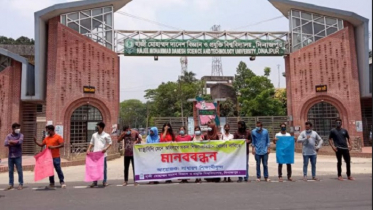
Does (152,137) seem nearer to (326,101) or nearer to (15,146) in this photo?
(15,146)

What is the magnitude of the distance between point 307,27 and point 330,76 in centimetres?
390

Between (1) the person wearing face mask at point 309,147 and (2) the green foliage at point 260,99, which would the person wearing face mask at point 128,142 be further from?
(2) the green foliage at point 260,99

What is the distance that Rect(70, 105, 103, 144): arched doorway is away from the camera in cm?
1956

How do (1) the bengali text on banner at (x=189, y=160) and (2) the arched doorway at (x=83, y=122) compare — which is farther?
(2) the arched doorway at (x=83, y=122)

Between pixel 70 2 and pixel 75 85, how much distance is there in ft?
16.3

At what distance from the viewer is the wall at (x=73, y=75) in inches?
726

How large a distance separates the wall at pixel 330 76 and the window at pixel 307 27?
0.78m

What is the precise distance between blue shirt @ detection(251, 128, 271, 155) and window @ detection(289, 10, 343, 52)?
14929 millimetres

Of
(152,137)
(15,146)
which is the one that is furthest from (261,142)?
(15,146)

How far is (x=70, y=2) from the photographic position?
19.1m

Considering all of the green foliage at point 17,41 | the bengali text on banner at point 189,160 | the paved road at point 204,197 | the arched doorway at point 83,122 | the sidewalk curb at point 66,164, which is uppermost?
the green foliage at point 17,41

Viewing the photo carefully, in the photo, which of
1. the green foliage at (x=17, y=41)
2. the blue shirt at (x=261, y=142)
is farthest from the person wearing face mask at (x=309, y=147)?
the green foliage at (x=17, y=41)

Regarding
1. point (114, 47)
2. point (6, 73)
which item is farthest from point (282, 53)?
point (6, 73)

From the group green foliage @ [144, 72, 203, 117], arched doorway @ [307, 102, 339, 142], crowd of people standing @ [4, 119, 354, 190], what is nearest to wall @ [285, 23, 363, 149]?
arched doorway @ [307, 102, 339, 142]
